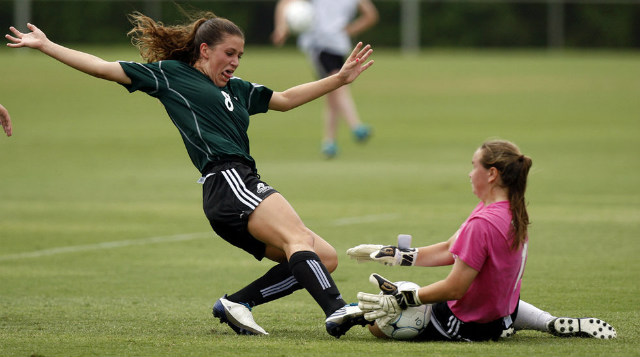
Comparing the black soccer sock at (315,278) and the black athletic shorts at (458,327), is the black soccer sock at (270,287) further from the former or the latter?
the black athletic shorts at (458,327)

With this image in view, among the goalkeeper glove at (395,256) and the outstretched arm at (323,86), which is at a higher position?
the outstretched arm at (323,86)

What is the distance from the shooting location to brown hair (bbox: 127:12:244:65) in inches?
249

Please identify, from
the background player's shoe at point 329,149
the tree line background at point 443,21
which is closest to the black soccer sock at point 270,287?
the background player's shoe at point 329,149

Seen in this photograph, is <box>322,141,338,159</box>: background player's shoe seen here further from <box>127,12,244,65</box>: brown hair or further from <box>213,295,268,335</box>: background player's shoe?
<box>213,295,268,335</box>: background player's shoe

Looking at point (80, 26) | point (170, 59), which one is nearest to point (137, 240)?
point (170, 59)

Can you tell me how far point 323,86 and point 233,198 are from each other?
3.69 ft

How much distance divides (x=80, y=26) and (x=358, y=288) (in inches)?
1194

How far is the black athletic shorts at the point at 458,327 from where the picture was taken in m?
5.74

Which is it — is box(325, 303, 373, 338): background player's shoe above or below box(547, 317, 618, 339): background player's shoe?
above

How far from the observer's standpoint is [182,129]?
6254 millimetres

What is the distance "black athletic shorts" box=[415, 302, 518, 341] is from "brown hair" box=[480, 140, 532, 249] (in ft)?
1.63

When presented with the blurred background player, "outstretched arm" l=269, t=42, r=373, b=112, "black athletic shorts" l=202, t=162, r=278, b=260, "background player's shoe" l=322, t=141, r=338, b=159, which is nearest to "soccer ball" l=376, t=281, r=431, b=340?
"black athletic shorts" l=202, t=162, r=278, b=260

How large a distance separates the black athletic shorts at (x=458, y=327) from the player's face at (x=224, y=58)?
1840mm

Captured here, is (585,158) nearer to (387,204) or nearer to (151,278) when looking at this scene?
(387,204)
